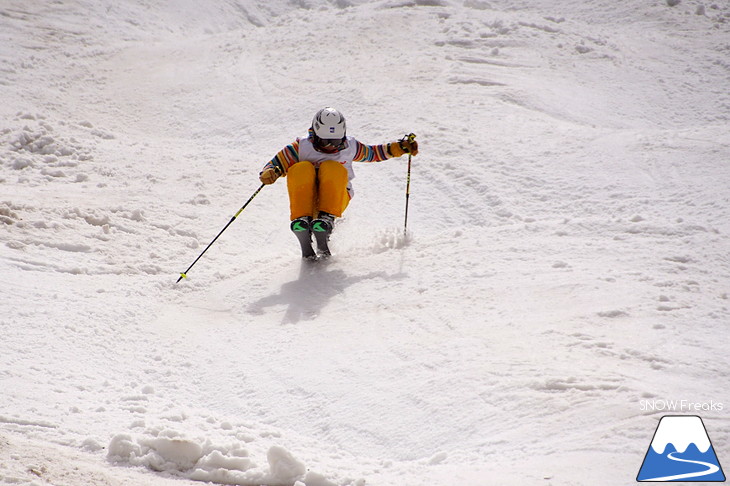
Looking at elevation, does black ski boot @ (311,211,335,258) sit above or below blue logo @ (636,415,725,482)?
above

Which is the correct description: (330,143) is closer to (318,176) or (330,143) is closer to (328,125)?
(328,125)

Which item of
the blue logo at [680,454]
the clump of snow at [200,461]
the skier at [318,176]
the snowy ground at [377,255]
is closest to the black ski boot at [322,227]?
the skier at [318,176]

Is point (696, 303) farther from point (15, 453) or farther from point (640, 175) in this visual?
point (15, 453)

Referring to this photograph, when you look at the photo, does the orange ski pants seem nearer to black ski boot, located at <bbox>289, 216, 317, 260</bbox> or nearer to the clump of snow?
black ski boot, located at <bbox>289, 216, 317, 260</bbox>

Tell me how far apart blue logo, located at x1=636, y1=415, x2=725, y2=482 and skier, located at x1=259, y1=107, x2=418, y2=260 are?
133 inches

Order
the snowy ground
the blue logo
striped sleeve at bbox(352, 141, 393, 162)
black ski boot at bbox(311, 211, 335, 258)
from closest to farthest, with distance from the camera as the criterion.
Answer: the blue logo < the snowy ground < black ski boot at bbox(311, 211, 335, 258) < striped sleeve at bbox(352, 141, 393, 162)

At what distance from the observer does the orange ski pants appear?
611cm

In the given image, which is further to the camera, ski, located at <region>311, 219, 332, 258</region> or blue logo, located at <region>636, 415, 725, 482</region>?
ski, located at <region>311, 219, 332, 258</region>

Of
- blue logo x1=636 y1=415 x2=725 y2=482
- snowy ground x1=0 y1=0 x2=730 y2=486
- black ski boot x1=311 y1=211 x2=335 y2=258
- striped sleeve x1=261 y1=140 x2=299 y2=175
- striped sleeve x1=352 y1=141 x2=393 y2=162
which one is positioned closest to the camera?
blue logo x1=636 y1=415 x2=725 y2=482

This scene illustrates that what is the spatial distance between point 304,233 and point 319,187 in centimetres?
42

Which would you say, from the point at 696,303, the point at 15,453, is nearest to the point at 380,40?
the point at 696,303

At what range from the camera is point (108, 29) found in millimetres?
13391

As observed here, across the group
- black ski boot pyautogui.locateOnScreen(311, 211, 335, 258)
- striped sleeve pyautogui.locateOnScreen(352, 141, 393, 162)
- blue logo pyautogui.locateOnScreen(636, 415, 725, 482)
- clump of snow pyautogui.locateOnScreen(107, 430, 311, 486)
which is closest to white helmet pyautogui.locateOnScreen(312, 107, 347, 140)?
striped sleeve pyautogui.locateOnScreen(352, 141, 393, 162)

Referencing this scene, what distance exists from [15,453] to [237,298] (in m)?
2.91
